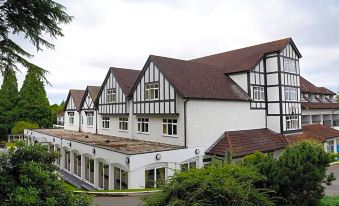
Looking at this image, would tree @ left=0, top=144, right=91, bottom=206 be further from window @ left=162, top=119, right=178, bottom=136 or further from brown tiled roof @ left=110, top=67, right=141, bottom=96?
brown tiled roof @ left=110, top=67, right=141, bottom=96

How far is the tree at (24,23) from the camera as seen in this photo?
26.2 feet

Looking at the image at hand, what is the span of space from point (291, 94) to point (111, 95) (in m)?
17.2

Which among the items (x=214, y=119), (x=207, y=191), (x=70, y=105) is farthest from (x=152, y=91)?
(x=70, y=105)

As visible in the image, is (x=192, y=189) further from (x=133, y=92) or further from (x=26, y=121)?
(x=26, y=121)

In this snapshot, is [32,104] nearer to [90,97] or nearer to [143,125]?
[90,97]

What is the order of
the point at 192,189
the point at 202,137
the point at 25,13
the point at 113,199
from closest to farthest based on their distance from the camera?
the point at 192,189 < the point at 25,13 < the point at 113,199 < the point at 202,137

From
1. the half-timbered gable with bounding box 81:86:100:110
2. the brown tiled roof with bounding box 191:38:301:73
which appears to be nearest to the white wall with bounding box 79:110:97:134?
the half-timbered gable with bounding box 81:86:100:110

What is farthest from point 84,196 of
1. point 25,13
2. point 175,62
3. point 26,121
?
point 26,121

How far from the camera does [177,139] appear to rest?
19.6 m

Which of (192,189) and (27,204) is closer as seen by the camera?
(27,204)

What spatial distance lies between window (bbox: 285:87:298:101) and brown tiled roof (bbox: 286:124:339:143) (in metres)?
3.30

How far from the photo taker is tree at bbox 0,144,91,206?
16.2 feet

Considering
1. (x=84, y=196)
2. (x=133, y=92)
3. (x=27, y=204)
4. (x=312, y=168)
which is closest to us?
(x=27, y=204)

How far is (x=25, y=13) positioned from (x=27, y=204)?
587cm
